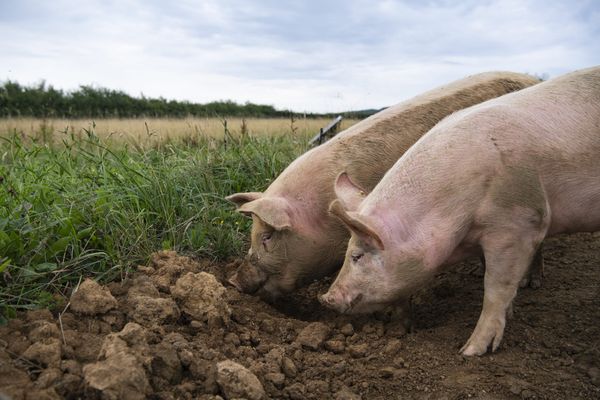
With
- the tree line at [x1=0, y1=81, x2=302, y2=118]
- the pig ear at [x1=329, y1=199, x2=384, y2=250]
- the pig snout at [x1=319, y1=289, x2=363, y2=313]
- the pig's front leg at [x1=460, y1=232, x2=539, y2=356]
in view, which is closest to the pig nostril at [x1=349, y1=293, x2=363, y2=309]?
the pig snout at [x1=319, y1=289, x2=363, y2=313]

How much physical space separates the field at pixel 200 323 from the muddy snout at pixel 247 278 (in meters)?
0.07

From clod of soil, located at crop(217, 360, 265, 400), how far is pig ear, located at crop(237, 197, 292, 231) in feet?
4.86

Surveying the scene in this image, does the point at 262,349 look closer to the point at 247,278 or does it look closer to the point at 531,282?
the point at 247,278

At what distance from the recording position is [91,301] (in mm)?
3291

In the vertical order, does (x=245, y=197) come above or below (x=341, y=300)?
above

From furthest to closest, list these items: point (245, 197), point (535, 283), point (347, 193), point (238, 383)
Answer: point (535, 283), point (245, 197), point (347, 193), point (238, 383)

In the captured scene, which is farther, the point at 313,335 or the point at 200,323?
the point at 313,335

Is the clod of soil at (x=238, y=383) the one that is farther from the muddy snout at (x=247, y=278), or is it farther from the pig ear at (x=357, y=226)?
the muddy snout at (x=247, y=278)

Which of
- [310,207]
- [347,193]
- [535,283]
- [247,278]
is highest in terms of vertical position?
[347,193]

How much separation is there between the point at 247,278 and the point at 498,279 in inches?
71.7

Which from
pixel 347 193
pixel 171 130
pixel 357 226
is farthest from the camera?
pixel 171 130

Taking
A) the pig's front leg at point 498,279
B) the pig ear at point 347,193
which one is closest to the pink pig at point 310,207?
the pig ear at point 347,193

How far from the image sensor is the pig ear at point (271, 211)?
4156 millimetres

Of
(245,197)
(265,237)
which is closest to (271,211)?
(265,237)
